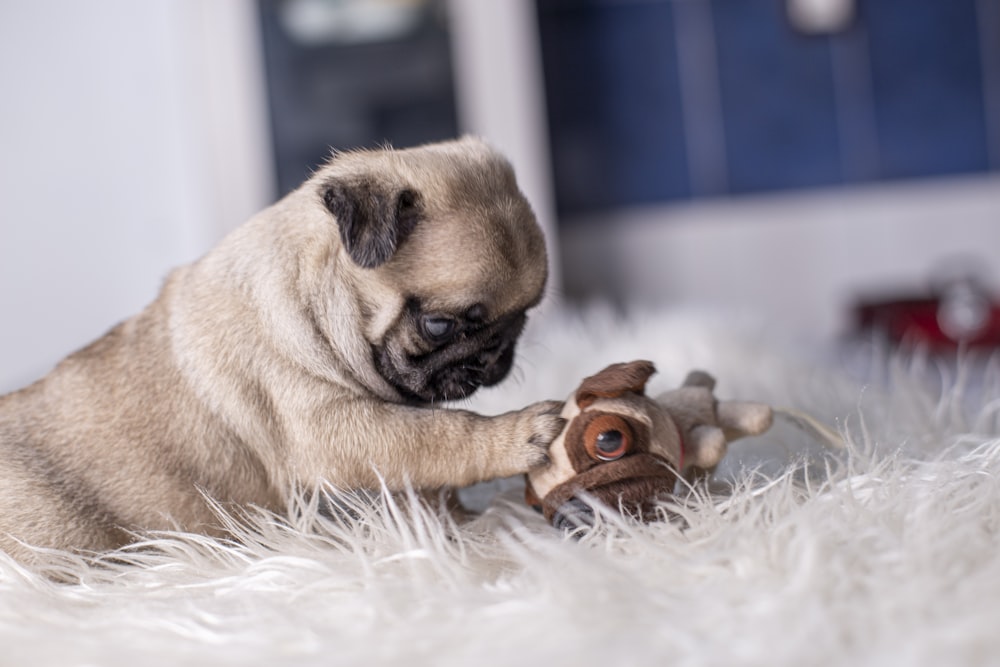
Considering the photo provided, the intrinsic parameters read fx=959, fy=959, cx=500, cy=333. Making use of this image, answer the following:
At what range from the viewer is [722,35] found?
4699 millimetres

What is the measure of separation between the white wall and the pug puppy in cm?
333

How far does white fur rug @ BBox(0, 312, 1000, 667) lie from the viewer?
A: 2.48 ft

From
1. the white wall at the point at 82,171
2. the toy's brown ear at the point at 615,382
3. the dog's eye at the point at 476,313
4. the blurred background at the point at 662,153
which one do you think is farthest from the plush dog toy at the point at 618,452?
the white wall at the point at 82,171

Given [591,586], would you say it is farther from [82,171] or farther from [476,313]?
[82,171]

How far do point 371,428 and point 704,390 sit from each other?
1.43ft

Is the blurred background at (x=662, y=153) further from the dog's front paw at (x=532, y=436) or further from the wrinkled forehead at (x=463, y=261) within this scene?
the dog's front paw at (x=532, y=436)

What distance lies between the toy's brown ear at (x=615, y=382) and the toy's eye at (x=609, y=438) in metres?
0.04

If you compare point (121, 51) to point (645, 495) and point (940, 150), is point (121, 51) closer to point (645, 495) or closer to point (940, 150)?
point (940, 150)

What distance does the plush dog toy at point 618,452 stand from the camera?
3.49 ft

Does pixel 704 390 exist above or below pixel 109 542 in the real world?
above

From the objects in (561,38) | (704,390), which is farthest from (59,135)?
(704,390)

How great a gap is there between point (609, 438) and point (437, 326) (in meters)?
0.29

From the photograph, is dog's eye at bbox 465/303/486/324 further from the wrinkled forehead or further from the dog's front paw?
the dog's front paw

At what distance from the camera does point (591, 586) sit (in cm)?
84
